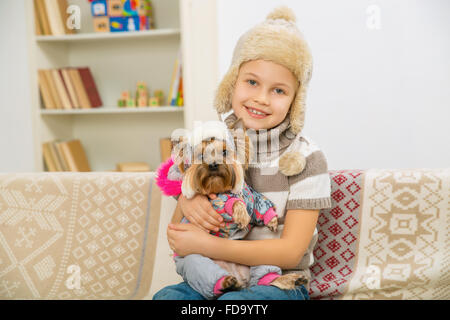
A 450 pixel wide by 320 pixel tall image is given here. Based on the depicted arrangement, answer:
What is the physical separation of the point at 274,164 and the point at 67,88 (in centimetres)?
209

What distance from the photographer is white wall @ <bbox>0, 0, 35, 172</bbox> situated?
2732 millimetres

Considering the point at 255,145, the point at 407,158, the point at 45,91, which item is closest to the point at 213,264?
the point at 255,145

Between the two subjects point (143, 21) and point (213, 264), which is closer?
point (213, 264)

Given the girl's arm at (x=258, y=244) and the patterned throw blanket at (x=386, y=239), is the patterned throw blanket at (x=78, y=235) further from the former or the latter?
the patterned throw blanket at (x=386, y=239)

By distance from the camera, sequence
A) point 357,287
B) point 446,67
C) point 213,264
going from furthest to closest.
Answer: point 446,67 → point 357,287 → point 213,264

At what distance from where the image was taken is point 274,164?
1144mm

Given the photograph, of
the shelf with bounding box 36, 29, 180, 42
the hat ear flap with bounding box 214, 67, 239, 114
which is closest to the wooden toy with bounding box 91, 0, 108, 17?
the shelf with bounding box 36, 29, 180, 42

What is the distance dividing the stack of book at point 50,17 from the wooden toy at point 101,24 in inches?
8.6

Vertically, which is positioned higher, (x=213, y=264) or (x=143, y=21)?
(x=143, y=21)

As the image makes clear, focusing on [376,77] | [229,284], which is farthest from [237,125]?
[376,77]

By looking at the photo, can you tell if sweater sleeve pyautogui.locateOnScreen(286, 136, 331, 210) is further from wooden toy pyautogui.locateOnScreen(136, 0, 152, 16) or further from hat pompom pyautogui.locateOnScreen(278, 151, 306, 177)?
wooden toy pyautogui.locateOnScreen(136, 0, 152, 16)

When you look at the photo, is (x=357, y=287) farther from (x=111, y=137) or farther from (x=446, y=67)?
(x=111, y=137)

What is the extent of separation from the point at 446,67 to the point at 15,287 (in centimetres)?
245

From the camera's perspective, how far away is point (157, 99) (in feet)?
9.08
